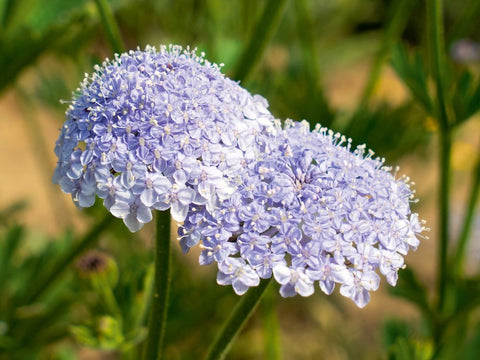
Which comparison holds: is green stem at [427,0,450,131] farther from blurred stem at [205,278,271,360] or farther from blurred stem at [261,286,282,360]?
blurred stem at [261,286,282,360]

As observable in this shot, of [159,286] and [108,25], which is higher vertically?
[108,25]

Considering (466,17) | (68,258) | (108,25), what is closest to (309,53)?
(466,17)

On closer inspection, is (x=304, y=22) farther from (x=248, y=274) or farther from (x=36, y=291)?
(x=248, y=274)

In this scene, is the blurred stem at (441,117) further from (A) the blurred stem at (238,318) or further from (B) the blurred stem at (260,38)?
(A) the blurred stem at (238,318)

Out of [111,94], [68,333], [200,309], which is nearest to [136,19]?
[200,309]

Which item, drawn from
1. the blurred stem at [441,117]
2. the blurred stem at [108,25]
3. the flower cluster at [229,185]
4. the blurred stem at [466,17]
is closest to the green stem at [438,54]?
the blurred stem at [441,117]

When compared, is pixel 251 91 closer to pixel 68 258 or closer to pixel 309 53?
pixel 309 53
